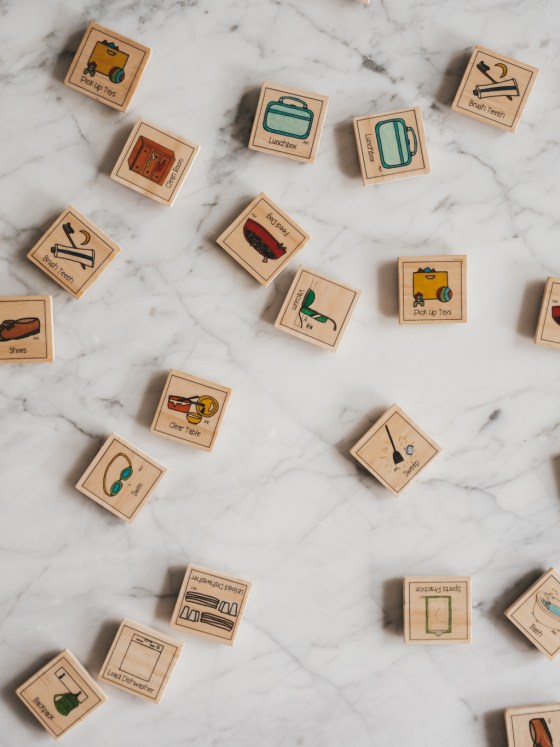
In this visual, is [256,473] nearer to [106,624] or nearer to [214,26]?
[106,624]

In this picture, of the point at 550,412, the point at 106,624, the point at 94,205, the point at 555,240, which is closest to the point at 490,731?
the point at 550,412

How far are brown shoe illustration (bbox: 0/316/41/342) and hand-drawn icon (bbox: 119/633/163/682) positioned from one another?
0.43 metres

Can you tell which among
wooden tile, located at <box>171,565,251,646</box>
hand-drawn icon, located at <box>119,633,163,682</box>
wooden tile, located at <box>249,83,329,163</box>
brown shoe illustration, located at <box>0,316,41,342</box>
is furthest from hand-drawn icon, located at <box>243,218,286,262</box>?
hand-drawn icon, located at <box>119,633,163,682</box>

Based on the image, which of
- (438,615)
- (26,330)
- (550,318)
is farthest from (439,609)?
(26,330)

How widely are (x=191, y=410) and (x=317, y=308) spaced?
0.22 meters

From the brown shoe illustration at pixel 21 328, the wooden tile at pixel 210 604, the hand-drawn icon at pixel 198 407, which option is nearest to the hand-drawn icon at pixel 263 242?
the hand-drawn icon at pixel 198 407

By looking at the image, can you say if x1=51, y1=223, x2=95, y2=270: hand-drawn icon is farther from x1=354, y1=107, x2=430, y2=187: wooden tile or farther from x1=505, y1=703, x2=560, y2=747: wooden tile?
x1=505, y1=703, x2=560, y2=747: wooden tile

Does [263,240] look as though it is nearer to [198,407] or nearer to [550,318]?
[198,407]

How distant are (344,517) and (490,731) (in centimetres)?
37

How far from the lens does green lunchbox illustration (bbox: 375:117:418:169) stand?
0.98 meters

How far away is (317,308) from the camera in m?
0.98

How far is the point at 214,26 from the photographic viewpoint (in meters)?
0.98

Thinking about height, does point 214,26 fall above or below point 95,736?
above

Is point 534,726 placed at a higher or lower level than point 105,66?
lower
